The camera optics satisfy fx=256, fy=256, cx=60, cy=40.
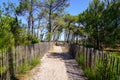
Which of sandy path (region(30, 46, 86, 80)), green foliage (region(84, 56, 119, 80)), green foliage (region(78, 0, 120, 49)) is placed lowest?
sandy path (region(30, 46, 86, 80))

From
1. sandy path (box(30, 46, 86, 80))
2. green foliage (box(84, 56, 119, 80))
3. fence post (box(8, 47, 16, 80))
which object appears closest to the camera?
green foliage (box(84, 56, 119, 80))

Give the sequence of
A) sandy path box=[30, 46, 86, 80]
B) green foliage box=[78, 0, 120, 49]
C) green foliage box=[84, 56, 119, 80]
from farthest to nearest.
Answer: green foliage box=[78, 0, 120, 49] < sandy path box=[30, 46, 86, 80] < green foliage box=[84, 56, 119, 80]

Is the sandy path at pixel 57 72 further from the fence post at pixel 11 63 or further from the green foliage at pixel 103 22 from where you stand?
the green foliage at pixel 103 22

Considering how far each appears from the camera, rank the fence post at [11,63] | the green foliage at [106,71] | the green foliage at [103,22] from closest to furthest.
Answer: the green foliage at [106,71] → the fence post at [11,63] → the green foliage at [103,22]

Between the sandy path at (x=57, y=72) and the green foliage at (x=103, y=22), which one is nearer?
the sandy path at (x=57, y=72)

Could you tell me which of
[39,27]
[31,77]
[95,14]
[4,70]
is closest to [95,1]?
[95,14]

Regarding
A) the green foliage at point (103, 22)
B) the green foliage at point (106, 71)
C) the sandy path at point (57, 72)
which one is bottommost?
the sandy path at point (57, 72)

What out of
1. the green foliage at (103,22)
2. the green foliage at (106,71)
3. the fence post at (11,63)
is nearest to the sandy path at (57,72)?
the fence post at (11,63)

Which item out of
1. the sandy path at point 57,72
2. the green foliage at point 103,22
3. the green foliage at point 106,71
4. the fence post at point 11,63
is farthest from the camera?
the green foliage at point 103,22

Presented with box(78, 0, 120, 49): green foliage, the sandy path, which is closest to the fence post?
the sandy path

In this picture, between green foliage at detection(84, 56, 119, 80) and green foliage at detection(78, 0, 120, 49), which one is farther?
green foliage at detection(78, 0, 120, 49)

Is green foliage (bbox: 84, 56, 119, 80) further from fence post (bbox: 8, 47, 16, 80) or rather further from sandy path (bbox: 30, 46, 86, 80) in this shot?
fence post (bbox: 8, 47, 16, 80)

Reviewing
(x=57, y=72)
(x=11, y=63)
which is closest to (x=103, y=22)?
(x=57, y=72)

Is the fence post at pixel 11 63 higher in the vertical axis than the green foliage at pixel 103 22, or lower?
lower
